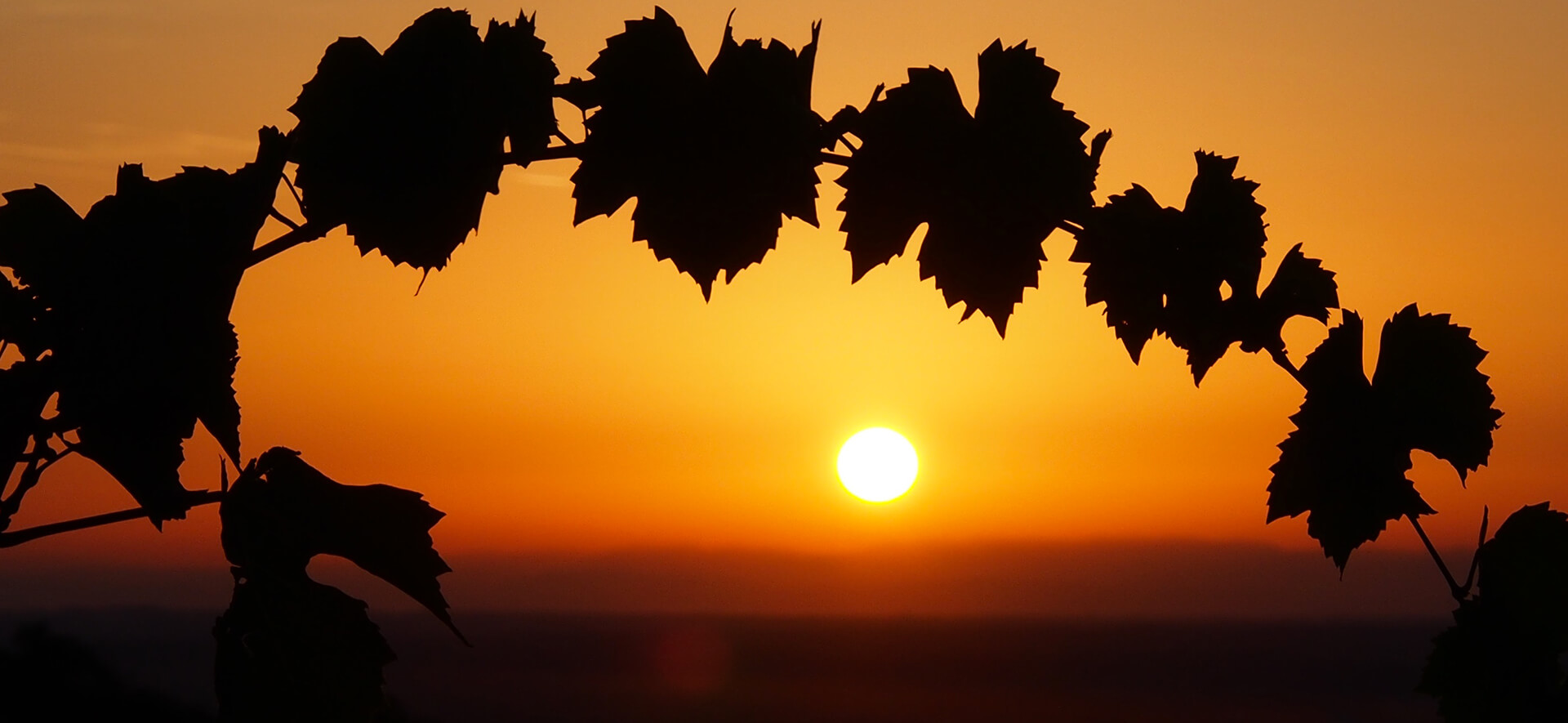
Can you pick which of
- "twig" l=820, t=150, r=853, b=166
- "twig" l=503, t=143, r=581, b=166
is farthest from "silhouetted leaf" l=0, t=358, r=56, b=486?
"twig" l=820, t=150, r=853, b=166

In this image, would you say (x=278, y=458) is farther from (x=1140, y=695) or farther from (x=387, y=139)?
(x=1140, y=695)

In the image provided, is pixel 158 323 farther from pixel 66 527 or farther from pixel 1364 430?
pixel 1364 430

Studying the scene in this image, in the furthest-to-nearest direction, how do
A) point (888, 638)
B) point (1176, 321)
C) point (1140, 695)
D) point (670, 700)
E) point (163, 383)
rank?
point (888, 638)
point (1140, 695)
point (670, 700)
point (1176, 321)
point (163, 383)

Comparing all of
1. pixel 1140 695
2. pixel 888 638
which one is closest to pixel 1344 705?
pixel 1140 695

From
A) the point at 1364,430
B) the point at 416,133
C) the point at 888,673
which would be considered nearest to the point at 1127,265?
the point at 1364,430

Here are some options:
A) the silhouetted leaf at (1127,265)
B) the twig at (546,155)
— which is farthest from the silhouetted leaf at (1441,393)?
the twig at (546,155)

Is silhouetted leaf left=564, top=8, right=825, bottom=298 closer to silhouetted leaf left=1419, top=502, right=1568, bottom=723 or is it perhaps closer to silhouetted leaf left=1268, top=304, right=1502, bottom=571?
silhouetted leaf left=1268, top=304, right=1502, bottom=571
